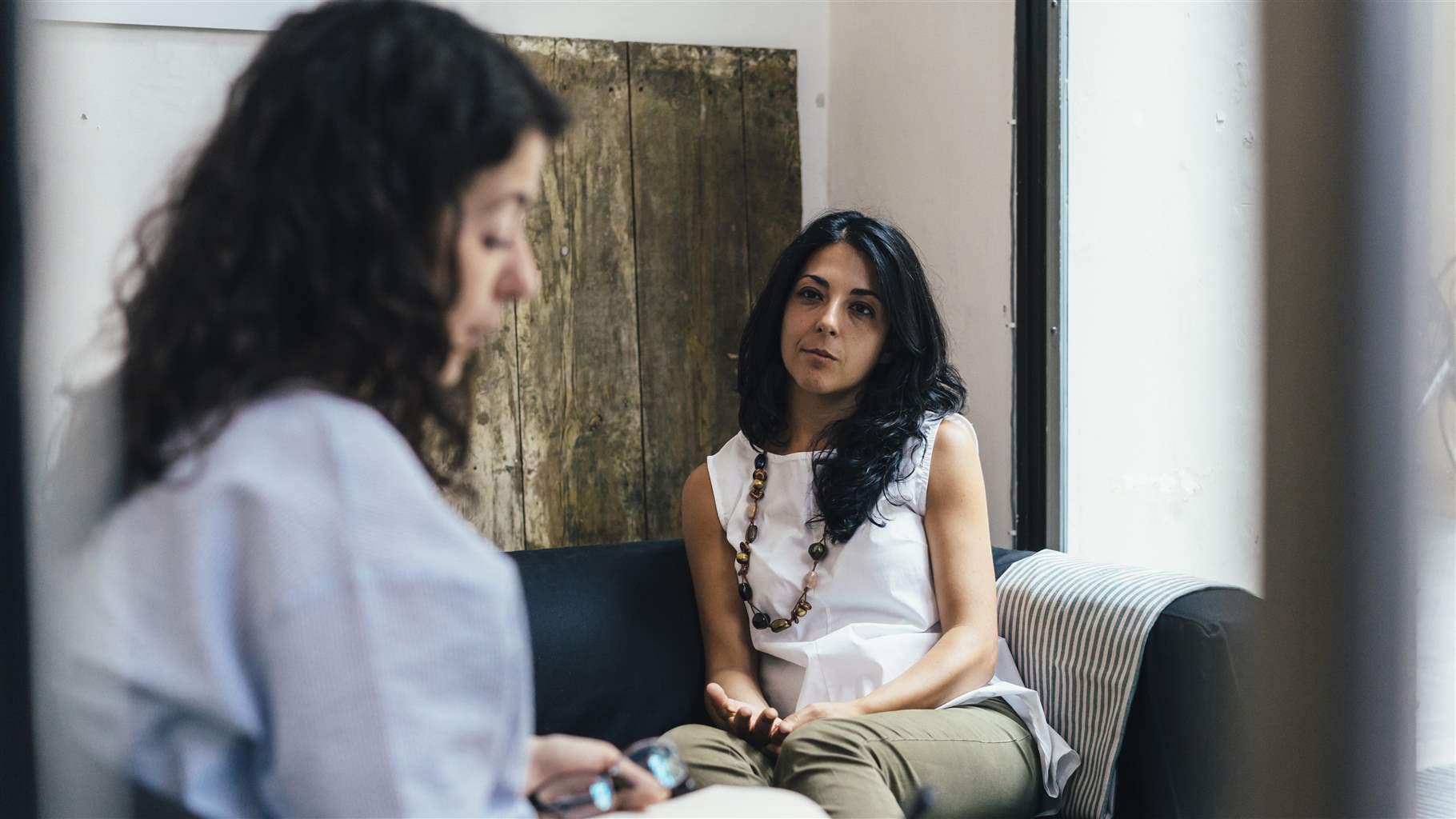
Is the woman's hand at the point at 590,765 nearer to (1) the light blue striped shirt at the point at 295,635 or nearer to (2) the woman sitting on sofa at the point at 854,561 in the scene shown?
(1) the light blue striped shirt at the point at 295,635

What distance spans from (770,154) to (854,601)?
47.2 inches

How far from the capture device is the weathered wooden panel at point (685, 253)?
2379mm

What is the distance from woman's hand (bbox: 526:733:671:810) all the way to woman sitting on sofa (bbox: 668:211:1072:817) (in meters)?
0.59

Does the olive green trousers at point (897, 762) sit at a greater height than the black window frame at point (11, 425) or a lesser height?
lesser

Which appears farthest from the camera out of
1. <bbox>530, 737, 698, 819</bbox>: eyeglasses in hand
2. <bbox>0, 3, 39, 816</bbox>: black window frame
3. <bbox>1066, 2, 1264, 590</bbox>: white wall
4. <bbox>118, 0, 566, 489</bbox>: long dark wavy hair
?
<bbox>1066, 2, 1264, 590</bbox>: white wall

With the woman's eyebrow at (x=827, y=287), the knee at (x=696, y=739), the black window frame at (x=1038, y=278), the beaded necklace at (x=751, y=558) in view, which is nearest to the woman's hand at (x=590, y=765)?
the knee at (x=696, y=739)

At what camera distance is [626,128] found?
236cm

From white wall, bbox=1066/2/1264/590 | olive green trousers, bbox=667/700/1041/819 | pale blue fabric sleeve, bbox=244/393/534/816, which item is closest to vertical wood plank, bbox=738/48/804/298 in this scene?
white wall, bbox=1066/2/1264/590

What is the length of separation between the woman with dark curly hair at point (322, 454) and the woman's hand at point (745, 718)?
2.91 ft

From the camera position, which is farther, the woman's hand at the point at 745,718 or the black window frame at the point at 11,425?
the woman's hand at the point at 745,718

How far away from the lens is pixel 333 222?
24.0 inches

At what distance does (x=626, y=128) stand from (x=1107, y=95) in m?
0.91

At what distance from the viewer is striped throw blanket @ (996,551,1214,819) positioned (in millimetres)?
1428

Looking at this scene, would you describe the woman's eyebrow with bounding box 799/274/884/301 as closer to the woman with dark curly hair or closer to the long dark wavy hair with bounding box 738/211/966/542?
the long dark wavy hair with bounding box 738/211/966/542
